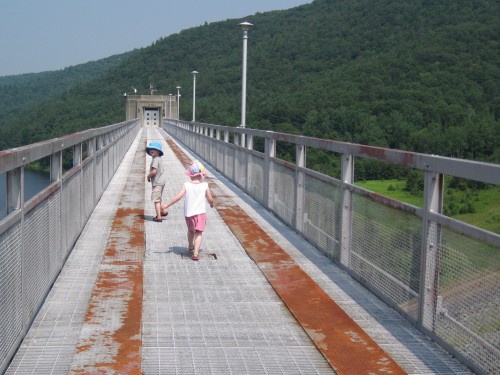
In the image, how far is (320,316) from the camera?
6223 mm

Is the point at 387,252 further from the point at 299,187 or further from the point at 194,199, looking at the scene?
the point at 299,187

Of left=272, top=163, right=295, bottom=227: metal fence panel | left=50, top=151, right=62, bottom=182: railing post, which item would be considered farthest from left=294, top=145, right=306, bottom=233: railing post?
left=50, top=151, right=62, bottom=182: railing post

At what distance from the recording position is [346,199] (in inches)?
311

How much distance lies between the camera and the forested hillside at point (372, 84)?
88.4 meters

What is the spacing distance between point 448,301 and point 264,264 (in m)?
3.12

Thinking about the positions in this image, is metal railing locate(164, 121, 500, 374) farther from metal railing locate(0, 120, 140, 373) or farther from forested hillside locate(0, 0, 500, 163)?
forested hillside locate(0, 0, 500, 163)

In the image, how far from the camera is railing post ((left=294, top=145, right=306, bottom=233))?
10.1 metres

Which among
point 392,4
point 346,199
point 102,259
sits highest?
point 392,4

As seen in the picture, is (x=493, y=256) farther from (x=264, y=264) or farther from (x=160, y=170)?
(x=160, y=170)

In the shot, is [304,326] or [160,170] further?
[160,170]

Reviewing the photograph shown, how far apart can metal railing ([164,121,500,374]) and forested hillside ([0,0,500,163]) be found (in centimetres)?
7104

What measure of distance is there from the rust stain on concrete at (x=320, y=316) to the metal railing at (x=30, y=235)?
6.92 ft

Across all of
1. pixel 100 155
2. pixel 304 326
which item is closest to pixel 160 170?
pixel 100 155

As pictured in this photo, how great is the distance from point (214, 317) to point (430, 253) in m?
1.81
